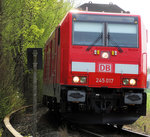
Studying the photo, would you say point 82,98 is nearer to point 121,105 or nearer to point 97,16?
point 121,105

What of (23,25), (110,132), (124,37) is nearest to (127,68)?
(124,37)

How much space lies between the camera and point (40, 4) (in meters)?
19.9

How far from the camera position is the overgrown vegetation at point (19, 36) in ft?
44.4

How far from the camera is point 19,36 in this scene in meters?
19.0

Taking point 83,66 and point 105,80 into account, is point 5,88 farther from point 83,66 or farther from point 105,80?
point 105,80

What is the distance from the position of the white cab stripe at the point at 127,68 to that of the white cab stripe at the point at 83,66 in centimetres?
69

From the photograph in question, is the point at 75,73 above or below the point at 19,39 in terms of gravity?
below

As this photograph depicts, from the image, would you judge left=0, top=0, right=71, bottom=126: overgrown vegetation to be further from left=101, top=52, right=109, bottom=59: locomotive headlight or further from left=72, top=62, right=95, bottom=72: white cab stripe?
left=101, top=52, right=109, bottom=59: locomotive headlight

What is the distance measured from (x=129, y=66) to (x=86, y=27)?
160 cm

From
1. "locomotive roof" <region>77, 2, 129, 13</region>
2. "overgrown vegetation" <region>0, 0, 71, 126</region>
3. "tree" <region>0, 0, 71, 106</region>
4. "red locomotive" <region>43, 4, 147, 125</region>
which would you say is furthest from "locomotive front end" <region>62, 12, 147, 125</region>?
"locomotive roof" <region>77, 2, 129, 13</region>

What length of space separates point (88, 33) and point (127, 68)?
4.71 ft

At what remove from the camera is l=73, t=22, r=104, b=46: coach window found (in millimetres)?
9758

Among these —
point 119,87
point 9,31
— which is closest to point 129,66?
point 119,87

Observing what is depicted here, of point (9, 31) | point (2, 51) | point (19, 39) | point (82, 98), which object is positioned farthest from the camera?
point (19, 39)
